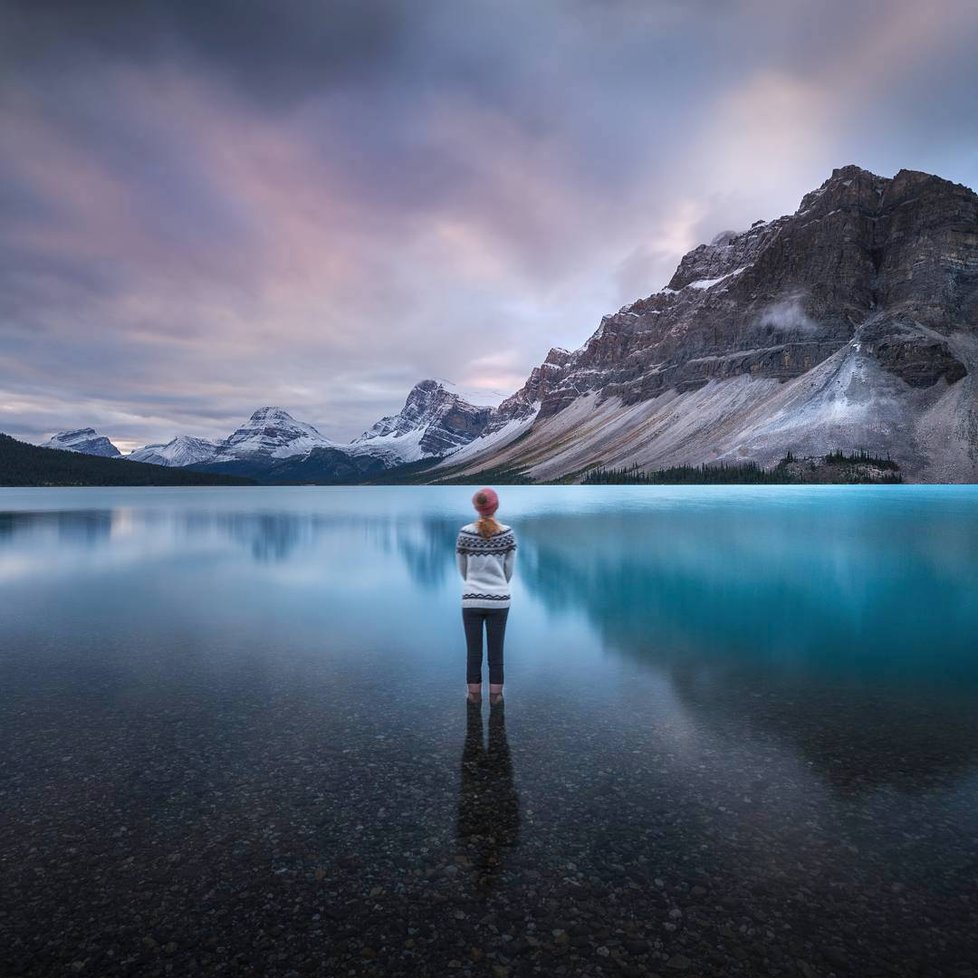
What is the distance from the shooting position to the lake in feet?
19.9

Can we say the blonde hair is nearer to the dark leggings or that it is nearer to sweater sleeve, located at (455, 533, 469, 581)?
sweater sleeve, located at (455, 533, 469, 581)

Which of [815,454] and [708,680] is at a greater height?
[815,454]

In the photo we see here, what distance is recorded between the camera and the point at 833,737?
35.9ft

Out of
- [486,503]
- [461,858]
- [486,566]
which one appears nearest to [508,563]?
[486,566]

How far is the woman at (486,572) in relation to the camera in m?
12.0

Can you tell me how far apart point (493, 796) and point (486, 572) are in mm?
4284

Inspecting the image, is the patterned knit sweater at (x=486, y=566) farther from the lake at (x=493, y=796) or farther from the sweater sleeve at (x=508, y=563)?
the lake at (x=493, y=796)

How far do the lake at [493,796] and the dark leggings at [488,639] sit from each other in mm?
807

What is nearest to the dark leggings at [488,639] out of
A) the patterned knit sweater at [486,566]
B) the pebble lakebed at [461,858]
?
the patterned knit sweater at [486,566]

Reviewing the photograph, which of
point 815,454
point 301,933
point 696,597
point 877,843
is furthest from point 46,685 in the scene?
point 815,454

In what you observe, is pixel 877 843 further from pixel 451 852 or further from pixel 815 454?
pixel 815 454

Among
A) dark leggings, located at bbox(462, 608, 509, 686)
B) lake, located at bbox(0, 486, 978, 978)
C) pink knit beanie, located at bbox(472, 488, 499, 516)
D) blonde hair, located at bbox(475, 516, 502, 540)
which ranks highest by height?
pink knit beanie, located at bbox(472, 488, 499, 516)

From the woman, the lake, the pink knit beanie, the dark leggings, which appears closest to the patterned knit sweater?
the woman

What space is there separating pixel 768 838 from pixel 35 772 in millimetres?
10682
